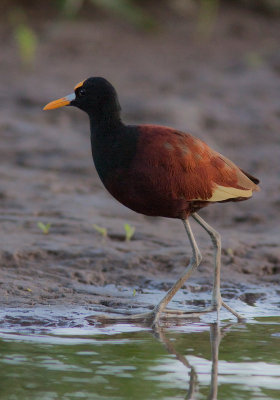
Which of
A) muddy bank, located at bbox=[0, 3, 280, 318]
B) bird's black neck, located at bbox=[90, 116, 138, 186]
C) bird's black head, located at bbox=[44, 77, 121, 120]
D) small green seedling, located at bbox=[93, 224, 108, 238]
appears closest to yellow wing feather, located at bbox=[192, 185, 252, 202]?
bird's black neck, located at bbox=[90, 116, 138, 186]

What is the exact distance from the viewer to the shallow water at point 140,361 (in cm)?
446

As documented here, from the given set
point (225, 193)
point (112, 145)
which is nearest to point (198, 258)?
point (225, 193)

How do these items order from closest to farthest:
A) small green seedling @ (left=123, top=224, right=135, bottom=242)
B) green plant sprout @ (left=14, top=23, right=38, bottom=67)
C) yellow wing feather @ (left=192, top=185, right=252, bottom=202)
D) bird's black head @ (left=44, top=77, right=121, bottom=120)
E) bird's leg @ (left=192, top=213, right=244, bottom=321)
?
bird's black head @ (left=44, top=77, right=121, bottom=120)
yellow wing feather @ (left=192, top=185, right=252, bottom=202)
bird's leg @ (left=192, top=213, right=244, bottom=321)
small green seedling @ (left=123, top=224, right=135, bottom=242)
green plant sprout @ (left=14, top=23, right=38, bottom=67)

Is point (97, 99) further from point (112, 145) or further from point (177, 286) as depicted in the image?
point (177, 286)

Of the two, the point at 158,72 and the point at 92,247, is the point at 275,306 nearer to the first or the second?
the point at 92,247

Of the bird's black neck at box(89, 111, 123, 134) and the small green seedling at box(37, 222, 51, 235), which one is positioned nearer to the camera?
the bird's black neck at box(89, 111, 123, 134)

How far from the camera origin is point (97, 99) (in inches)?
232

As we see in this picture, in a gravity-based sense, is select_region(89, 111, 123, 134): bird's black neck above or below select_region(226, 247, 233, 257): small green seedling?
above

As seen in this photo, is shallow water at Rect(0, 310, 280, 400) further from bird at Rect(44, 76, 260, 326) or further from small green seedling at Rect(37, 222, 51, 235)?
small green seedling at Rect(37, 222, 51, 235)

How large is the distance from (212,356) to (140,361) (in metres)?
0.45

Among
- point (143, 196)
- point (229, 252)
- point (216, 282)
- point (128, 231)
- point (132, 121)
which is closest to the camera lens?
point (143, 196)

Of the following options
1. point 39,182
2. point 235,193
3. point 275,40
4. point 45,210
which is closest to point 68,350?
point 235,193

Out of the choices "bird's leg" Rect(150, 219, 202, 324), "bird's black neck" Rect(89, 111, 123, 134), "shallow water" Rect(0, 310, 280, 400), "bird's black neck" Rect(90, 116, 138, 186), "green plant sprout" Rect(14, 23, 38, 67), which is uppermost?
"green plant sprout" Rect(14, 23, 38, 67)

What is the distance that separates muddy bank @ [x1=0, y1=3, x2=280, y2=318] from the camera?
6988mm
